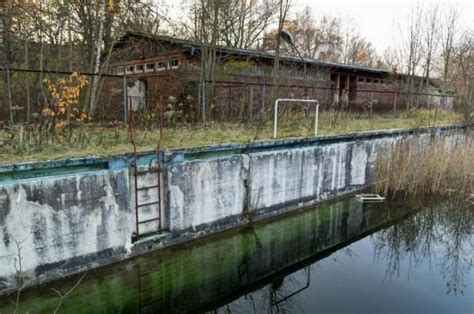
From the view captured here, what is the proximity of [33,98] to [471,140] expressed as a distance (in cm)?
1048

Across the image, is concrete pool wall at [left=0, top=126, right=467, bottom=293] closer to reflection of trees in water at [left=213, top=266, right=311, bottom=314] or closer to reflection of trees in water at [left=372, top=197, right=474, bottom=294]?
reflection of trees in water at [left=213, top=266, right=311, bottom=314]

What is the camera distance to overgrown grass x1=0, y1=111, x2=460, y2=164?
440 cm

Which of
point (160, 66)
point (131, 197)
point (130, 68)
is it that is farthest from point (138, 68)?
point (131, 197)

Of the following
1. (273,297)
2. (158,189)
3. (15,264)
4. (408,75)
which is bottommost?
(273,297)

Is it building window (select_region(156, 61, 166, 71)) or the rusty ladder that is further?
building window (select_region(156, 61, 166, 71))

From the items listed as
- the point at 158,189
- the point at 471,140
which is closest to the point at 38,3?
the point at 158,189

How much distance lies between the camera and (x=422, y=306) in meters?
4.05

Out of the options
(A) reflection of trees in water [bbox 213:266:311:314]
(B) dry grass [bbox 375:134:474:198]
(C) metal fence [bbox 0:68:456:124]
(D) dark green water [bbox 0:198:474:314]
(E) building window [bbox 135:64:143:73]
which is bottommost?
(A) reflection of trees in water [bbox 213:266:311:314]

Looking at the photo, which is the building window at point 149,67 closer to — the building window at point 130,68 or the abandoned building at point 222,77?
the abandoned building at point 222,77

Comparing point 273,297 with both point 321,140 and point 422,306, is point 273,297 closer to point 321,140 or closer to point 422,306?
point 422,306

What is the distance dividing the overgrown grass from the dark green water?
1.44 m

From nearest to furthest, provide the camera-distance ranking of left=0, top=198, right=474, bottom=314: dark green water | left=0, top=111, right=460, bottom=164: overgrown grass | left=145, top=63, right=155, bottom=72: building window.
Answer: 1. left=0, top=198, right=474, bottom=314: dark green water
2. left=0, top=111, right=460, bottom=164: overgrown grass
3. left=145, top=63, right=155, bottom=72: building window

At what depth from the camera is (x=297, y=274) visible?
4766 millimetres

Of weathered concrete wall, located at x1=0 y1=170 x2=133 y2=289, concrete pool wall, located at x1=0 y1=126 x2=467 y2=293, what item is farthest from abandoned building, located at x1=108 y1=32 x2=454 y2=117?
weathered concrete wall, located at x1=0 y1=170 x2=133 y2=289
